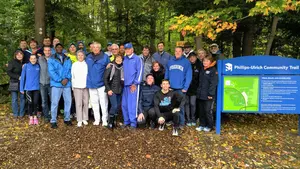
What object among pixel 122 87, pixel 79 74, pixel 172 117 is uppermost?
pixel 79 74

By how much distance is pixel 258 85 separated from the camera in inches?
253

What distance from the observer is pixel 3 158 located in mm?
4965

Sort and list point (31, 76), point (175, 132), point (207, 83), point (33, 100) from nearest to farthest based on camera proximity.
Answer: point (175, 132) → point (207, 83) → point (31, 76) → point (33, 100)

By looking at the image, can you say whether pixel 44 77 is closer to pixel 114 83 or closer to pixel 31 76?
pixel 31 76

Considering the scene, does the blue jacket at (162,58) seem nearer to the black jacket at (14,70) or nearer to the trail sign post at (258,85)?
the trail sign post at (258,85)

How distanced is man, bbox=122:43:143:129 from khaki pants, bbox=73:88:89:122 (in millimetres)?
1002

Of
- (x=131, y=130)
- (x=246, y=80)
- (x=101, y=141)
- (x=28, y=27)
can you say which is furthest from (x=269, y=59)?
(x=28, y=27)

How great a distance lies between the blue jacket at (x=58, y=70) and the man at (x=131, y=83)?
58.3 inches

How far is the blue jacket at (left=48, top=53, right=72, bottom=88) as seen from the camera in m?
6.43

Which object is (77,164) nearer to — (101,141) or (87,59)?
(101,141)

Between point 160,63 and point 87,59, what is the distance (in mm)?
2032

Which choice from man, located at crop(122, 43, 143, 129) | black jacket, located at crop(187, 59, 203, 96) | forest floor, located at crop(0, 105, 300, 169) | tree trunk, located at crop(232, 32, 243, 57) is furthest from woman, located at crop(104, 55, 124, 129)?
tree trunk, located at crop(232, 32, 243, 57)

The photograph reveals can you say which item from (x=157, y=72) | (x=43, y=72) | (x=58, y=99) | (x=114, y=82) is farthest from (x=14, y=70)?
(x=157, y=72)

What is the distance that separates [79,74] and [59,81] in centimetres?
53
